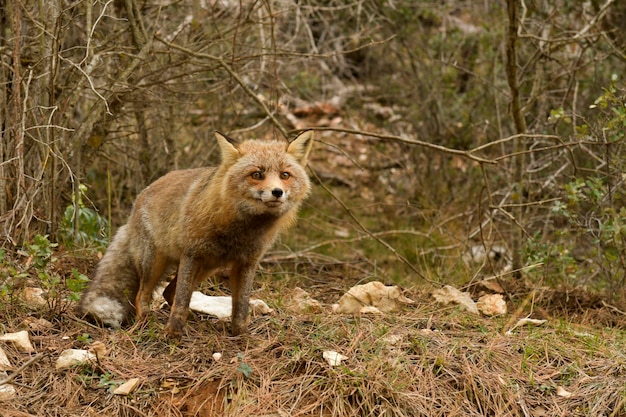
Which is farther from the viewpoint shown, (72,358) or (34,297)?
(34,297)

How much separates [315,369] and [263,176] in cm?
134

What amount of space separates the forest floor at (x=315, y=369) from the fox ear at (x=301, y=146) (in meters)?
1.24

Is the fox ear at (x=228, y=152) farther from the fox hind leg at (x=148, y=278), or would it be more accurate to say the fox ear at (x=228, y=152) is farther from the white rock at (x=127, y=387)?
the white rock at (x=127, y=387)

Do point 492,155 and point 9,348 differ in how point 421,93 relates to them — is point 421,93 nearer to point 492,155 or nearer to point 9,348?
point 492,155

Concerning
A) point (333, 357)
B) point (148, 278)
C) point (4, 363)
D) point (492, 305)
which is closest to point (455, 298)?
point (492, 305)

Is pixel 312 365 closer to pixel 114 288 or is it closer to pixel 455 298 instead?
pixel 114 288

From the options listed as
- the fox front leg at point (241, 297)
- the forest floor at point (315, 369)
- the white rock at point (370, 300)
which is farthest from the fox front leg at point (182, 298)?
the white rock at point (370, 300)

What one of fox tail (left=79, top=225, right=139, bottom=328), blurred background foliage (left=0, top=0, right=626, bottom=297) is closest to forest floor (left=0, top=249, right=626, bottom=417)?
fox tail (left=79, top=225, right=139, bottom=328)

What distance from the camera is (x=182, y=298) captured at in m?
5.43

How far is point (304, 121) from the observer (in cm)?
1267

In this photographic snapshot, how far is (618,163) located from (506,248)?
6.20ft

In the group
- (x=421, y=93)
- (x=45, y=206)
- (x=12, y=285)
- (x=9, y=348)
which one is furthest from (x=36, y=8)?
(x=421, y=93)

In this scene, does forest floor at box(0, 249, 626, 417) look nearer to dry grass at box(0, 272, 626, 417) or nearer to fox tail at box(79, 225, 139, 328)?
dry grass at box(0, 272, 626, 417)

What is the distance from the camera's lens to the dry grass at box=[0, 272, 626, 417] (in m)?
4.69
